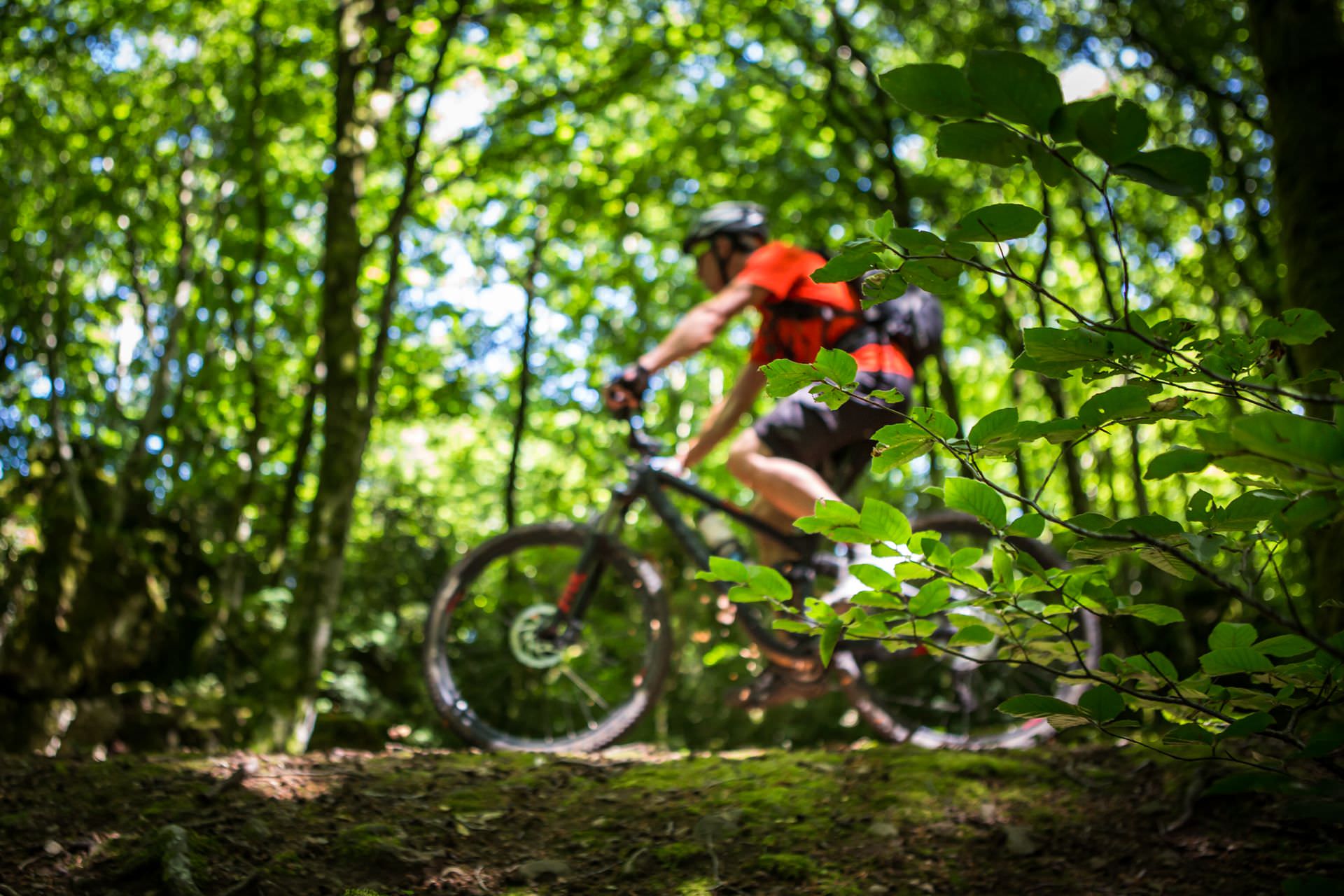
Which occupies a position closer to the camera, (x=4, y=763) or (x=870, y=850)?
(x=870, y=850)

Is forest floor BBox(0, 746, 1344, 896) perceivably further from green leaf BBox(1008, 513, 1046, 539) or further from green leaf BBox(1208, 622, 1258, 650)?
green leaf BBox(1008, 513, 1046, 539)

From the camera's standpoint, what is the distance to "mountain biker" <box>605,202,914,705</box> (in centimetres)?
339

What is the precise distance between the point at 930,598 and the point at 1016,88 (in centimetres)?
83

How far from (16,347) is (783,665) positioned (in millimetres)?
8334

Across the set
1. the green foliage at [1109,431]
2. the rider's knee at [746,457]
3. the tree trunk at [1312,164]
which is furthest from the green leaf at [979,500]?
the rider's knee at [746,457]

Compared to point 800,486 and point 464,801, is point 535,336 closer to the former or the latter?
point 800,486

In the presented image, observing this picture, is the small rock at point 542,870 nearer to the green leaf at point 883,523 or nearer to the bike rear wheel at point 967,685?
the green leaf at point 883,523

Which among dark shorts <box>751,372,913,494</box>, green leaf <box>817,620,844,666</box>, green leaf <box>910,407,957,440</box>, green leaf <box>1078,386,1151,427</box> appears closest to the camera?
green leaf <box>1078,386,1151,427</box>

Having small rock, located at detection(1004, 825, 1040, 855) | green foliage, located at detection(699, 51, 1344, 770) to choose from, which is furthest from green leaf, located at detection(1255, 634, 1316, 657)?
small rock, located at detection(1004, 825, 1040, 855)

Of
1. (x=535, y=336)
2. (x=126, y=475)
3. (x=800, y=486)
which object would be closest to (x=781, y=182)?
(x=535, y=336)

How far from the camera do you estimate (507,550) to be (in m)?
3.85

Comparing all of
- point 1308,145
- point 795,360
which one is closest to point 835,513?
point 795,360

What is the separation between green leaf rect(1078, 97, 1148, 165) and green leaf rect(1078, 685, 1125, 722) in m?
0.75

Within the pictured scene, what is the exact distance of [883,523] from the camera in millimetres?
1366
